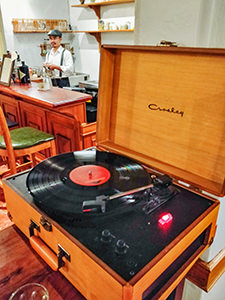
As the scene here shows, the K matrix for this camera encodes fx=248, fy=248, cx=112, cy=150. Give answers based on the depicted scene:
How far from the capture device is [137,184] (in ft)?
2.67

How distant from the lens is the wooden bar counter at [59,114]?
194 cm

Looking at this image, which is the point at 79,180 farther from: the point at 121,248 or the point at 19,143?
the point at 19,143

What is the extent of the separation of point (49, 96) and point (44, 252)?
1535 mm

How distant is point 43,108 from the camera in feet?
7.72

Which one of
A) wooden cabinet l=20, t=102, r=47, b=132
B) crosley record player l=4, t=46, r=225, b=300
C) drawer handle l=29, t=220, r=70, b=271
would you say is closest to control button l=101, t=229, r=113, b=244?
crosley record player l=4, t=46, r=225, b=300

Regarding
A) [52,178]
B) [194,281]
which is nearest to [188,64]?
[52,178]

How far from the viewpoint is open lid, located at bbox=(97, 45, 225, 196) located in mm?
788

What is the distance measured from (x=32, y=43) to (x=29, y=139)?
12.0 ft

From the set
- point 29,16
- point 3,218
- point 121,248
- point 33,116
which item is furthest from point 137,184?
point 29,16

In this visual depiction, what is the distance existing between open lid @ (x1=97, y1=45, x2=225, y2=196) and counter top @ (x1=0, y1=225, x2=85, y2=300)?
501 mm

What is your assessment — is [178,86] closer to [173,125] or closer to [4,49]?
[173,125]

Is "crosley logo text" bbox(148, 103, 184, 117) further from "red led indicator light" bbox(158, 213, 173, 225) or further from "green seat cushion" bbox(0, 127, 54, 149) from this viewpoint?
"green seat cushion" bbox(0, 127, 54, 149)

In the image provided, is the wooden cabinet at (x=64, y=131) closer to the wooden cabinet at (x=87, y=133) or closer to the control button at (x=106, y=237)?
the wooden cabinet at (x=87, y=133)

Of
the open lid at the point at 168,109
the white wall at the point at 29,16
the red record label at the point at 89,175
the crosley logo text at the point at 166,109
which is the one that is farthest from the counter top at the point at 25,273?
the white wall at the point at 29,16
